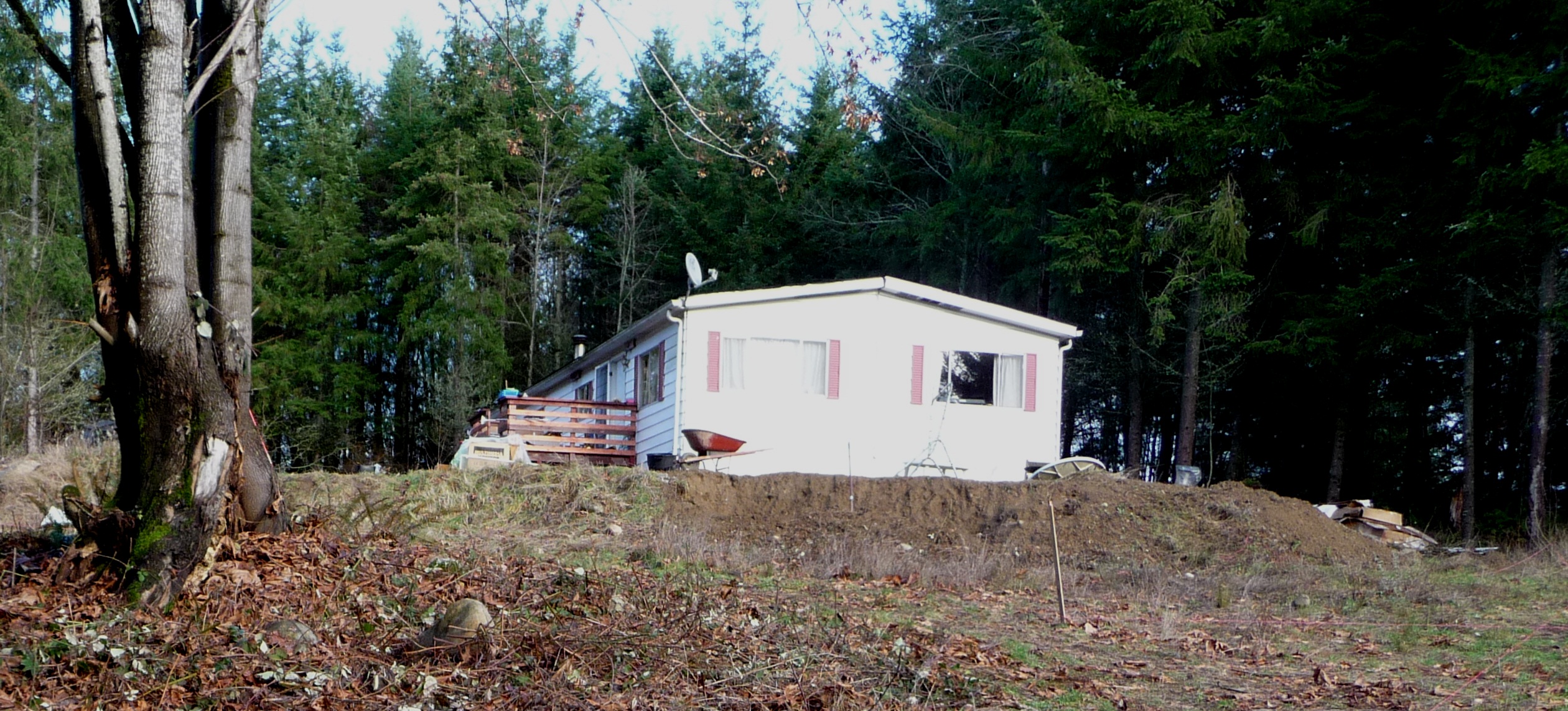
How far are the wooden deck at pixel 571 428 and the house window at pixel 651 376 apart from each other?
0.39 m

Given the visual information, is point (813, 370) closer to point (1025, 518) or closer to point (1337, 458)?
point (1025, 518)

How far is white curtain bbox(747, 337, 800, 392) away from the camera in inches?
658

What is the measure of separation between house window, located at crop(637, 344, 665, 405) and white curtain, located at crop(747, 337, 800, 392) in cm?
139

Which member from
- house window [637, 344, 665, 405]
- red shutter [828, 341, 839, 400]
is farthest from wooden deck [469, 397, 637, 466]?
red shutter [828, 341, 839, 400]

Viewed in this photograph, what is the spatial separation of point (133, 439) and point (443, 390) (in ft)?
69.1

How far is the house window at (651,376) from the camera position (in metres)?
17.2

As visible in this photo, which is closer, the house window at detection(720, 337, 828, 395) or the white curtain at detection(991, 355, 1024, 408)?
the house window at detection(720, 337, 828, 395)

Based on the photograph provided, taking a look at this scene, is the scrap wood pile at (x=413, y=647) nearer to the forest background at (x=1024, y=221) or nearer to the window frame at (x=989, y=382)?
the forest background at (x=1024, y=221)

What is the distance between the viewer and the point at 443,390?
84.4 ft

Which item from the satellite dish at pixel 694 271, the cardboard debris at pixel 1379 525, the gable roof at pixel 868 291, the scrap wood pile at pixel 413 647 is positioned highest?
the satellite dish at pixel 694 271

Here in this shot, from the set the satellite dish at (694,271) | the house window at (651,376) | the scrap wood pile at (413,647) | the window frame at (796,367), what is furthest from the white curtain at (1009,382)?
the scrap wood pile at (413,647)

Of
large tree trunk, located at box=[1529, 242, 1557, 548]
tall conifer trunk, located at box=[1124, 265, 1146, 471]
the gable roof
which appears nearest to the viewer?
large tree trunk, located at box=[1529, 242, 1557, 548]

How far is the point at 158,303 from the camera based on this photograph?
5.03 meters

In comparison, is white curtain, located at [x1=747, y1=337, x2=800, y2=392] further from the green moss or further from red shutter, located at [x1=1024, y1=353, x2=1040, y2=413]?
the green moss
